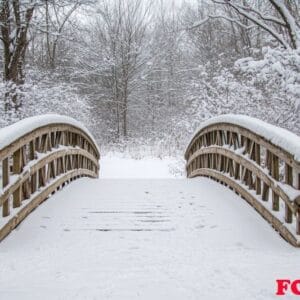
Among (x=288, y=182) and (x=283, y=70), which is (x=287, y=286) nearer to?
(x=288, y=182)

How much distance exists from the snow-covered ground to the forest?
262 inches

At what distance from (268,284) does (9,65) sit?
36.3 ft

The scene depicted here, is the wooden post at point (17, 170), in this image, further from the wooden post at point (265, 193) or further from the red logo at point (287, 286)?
the red logo at point (287, 286)

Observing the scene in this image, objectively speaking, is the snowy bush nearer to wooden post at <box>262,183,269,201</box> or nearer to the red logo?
wooden post at <box>262,183,269,201</box>

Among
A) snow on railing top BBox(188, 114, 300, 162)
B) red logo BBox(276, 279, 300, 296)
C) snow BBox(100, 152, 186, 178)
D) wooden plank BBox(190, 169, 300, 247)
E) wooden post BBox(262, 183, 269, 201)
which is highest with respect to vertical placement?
snow on railing top BBox(188, 114, 300, 162)

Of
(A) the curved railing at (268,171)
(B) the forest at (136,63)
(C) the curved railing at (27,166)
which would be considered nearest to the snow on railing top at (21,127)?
(C) the curved railing at (27,166)

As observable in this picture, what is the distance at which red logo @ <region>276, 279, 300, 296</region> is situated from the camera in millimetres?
2613

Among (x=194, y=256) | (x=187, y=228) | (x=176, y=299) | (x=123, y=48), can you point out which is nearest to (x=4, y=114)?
(x=187, y=228)

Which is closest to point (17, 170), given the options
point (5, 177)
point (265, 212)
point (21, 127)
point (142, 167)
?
point (5, 177)

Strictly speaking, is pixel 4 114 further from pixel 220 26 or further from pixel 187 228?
pixel 220 26

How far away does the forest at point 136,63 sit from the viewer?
1265cm

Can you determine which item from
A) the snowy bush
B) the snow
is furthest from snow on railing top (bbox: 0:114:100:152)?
the snow

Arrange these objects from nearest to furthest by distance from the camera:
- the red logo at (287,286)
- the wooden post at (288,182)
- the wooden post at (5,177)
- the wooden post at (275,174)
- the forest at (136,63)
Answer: the red logo at (287,286) → the wooden post at (288,182) → the wooden post at (5,177) → the wooden post at (275,174) → the forest at (136,63)

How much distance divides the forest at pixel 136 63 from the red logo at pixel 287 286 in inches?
345
